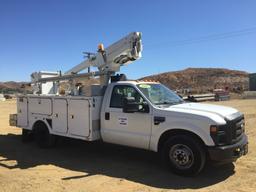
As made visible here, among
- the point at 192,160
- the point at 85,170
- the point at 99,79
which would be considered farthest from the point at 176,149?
the point at 99,79

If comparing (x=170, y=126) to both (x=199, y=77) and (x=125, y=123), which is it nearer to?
(x=125, y=123)

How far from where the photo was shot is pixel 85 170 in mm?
7590

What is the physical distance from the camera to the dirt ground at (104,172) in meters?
6.32

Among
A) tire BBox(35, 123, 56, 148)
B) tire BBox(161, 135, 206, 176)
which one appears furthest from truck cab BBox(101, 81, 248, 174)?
tire BBox(35, 123, 56, 148)

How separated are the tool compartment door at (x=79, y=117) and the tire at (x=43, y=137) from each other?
1.09 m

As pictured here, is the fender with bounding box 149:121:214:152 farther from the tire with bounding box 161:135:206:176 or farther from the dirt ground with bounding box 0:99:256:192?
the dirt ground with bounding box 0:99:256:192

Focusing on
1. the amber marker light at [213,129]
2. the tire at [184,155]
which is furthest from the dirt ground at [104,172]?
the amber marker light at [213,129]

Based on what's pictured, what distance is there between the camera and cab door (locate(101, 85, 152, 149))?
24.9 ft

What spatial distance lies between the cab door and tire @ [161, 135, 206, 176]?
627 millimetres

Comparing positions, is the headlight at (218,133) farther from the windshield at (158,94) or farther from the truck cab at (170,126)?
the windshield at (158,94)

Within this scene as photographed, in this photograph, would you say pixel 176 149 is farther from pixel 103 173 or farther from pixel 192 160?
pixel 103 173

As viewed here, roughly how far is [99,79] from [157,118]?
8.63 feet

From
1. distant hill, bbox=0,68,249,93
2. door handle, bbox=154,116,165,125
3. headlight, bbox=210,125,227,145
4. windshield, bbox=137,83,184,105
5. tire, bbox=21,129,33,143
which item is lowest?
tire, bbox=21,129,33,143

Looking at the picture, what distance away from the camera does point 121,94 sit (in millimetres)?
8258
